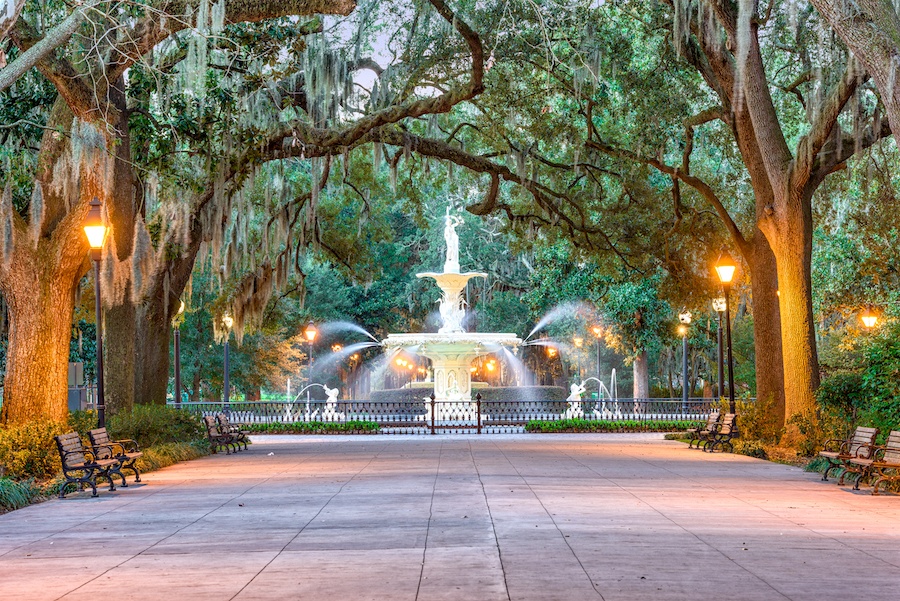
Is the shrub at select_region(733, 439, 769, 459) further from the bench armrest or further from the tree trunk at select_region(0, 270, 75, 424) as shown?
the tree trunk at select_region(0, 270, 75, 424)

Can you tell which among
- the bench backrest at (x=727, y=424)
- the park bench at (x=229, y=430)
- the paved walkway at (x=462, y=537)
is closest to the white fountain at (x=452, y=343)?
the park bench at (x=229, y=430)

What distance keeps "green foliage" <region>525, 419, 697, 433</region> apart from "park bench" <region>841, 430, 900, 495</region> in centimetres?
1647

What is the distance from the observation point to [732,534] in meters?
9.91

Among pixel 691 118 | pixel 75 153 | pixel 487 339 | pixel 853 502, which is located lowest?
pixel 853 502

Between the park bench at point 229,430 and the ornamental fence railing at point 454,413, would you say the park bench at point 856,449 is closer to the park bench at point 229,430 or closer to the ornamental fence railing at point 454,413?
the park bench at point 229,430

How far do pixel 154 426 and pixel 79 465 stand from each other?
5.76 m

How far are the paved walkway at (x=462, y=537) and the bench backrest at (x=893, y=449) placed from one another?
66 centimetres

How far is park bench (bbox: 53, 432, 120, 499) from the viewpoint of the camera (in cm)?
1373

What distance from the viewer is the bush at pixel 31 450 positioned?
1433 cm

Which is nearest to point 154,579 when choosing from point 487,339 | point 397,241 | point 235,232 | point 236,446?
point 236,446

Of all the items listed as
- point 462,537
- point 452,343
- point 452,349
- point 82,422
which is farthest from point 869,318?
point 462,537

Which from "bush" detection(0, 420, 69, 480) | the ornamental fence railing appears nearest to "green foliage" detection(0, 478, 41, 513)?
"bush" detection(0, 420, 69, 480)

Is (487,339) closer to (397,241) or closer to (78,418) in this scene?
(78,418)

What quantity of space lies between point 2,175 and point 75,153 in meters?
3.43
